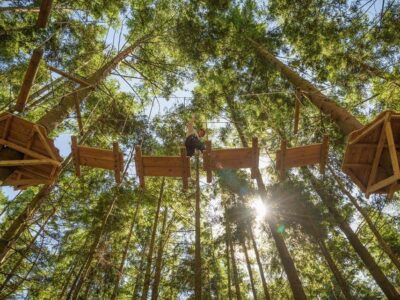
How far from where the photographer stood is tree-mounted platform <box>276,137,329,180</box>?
5.44 m

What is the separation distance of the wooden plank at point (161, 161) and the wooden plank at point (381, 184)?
3166 millimetres

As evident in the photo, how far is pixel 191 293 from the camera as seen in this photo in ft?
46.9

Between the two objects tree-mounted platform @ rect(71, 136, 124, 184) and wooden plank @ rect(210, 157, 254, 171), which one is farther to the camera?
wooden plank @ rect(210, 157, 254, 171)

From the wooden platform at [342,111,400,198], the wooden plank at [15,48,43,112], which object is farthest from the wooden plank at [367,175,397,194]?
the wooden plank at [15,48,43,112]

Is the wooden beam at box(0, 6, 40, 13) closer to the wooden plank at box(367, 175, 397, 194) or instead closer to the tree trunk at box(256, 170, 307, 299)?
the tree trunk at box(256, 170, 307, 299)

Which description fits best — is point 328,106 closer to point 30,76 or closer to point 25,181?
point 30,76

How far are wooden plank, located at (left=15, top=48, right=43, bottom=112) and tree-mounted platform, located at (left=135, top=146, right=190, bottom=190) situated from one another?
1982 mm

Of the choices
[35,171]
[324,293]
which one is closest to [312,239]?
[324,293]

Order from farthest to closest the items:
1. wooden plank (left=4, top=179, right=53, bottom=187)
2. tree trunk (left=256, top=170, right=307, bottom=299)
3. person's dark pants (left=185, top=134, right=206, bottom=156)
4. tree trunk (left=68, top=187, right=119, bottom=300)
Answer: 1. tree trunk (left=68, top=187, right=119, bottom=300)
2. tree trunk (left=256, top=170, right=307, bottom=299)
3. person's dark pants (left=185, top=134, right=206, bottom=156)
4. wooden plank (left=4, top=179, right=53, bottom=187)

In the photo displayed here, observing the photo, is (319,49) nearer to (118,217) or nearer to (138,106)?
(138,106)

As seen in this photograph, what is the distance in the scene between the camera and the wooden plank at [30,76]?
152 inches

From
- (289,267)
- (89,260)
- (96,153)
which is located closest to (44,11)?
(96,153)

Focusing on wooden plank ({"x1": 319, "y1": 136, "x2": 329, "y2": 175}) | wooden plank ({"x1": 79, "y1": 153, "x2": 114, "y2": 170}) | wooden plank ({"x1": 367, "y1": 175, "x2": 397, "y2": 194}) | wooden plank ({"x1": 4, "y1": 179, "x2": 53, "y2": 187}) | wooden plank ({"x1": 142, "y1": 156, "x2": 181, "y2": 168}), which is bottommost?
wooden plank ({"x1": 367, "y1": 175, "x2": 397, "y2": 194})

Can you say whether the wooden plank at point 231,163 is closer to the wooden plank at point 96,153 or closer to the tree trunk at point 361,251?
the wooden plank at point 96,153
